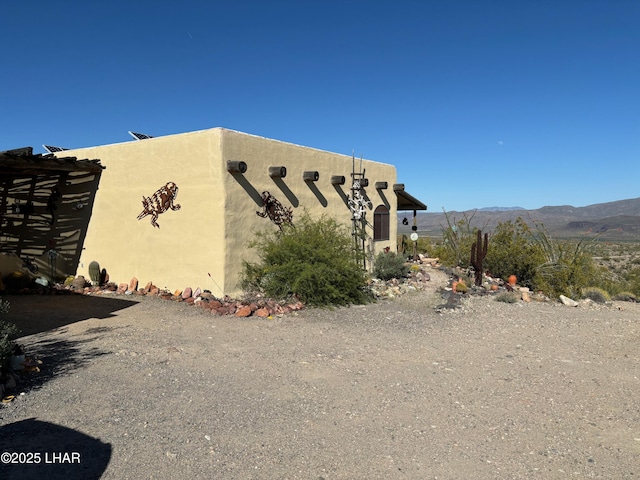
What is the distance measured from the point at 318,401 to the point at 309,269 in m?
5.07

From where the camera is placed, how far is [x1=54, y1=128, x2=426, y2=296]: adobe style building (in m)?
10.3

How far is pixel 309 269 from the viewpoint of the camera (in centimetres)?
985

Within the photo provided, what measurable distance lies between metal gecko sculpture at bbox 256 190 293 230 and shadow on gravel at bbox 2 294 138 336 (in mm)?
3815

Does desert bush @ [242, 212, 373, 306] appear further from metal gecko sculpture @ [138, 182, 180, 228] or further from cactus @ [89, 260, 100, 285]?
cactus @ [89, 260, 100, 285]

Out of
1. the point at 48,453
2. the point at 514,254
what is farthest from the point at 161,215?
the point at 514,254

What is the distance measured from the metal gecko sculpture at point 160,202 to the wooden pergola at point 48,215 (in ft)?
6.72

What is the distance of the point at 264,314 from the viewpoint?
903cm

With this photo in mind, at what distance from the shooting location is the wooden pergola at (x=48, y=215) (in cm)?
1263

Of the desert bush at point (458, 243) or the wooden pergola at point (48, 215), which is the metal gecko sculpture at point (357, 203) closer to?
the desert bush at point (458, 243)

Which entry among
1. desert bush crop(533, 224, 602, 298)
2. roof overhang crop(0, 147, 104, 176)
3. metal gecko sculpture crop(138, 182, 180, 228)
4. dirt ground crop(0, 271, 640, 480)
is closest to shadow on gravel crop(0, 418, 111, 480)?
dirt ground crop(0, 271, 640, 480)

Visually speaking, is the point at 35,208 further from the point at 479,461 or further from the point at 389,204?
the point at 479,461

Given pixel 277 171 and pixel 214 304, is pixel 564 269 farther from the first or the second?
pixel 214 304

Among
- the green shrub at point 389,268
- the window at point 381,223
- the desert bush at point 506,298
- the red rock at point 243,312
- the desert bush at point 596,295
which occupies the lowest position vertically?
the desert bush at point 596,295

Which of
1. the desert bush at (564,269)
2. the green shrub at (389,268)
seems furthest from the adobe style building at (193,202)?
the desert bush at (564,269)
